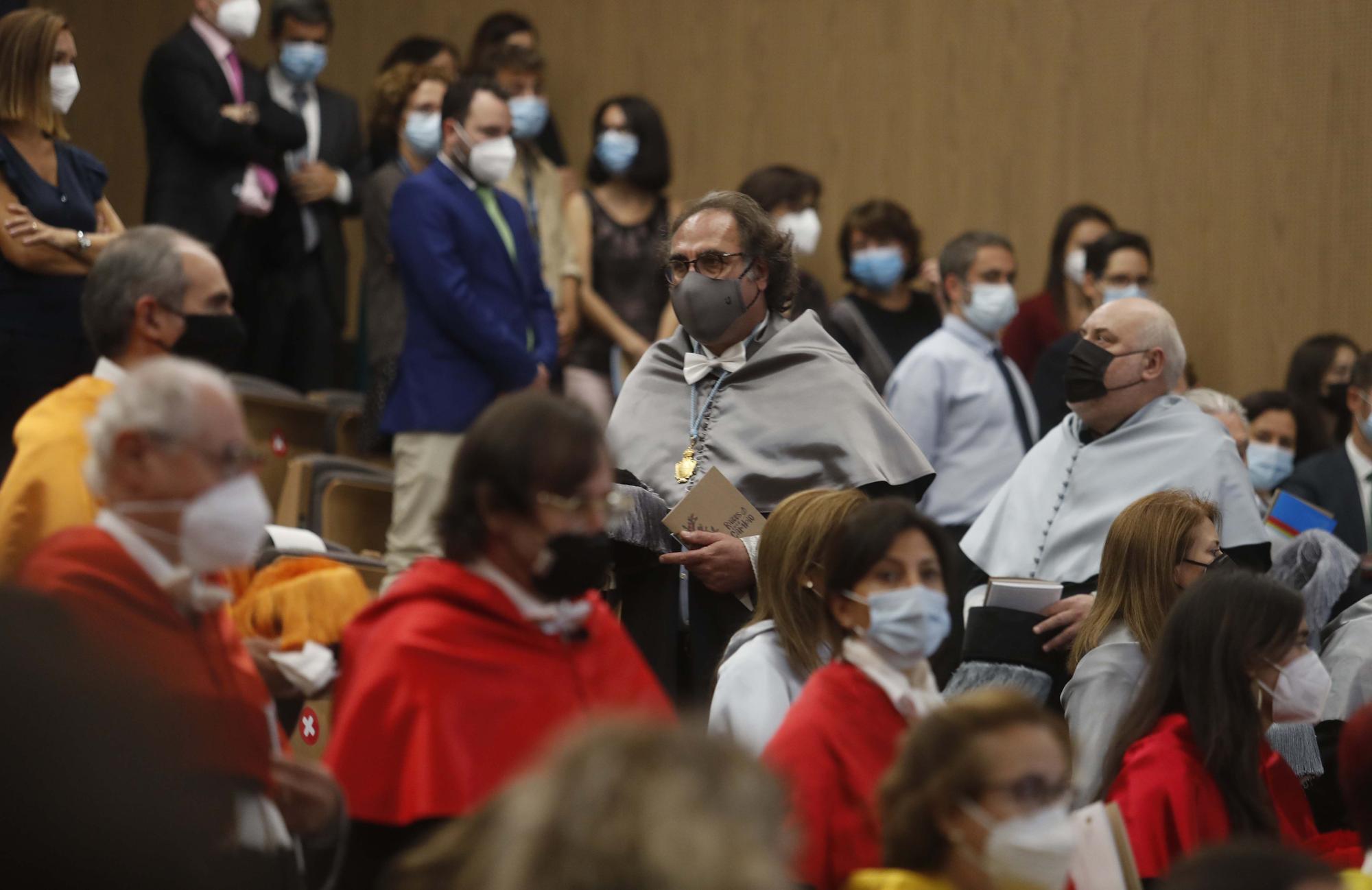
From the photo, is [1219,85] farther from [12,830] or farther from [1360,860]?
[12,830]

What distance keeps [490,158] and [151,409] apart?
4.24 m

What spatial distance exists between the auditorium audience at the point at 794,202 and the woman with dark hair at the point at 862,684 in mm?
4646

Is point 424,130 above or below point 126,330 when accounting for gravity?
above

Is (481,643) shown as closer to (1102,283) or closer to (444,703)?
(444,703)

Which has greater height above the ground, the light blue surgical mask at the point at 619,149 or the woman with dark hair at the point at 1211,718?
the light blue surgical mask at the point at 619,149

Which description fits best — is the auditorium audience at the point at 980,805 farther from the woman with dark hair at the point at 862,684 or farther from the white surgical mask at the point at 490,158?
the white surgical mask at the point at 490,158

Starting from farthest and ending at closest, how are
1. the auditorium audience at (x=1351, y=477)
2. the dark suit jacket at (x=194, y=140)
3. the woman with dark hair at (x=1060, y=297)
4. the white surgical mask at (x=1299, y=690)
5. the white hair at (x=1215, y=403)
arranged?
the woman with dark hair at (x=1060, y=297)
the dark suit jacket at (x=194, y=140)
the auditorium audience at (x=1351, y=477)
the white hair at (x=1215, y=403)
the white surgical mask at (x=1299, y=690)

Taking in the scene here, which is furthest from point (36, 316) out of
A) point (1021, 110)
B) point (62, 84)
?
point (1021, 110)

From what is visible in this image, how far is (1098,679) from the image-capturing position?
15.3 ft

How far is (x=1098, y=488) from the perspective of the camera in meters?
5.53

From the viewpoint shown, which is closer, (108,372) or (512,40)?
(108,372)

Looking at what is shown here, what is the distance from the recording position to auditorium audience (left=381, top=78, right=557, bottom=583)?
7020 mm

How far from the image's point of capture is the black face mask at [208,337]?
14.2ft

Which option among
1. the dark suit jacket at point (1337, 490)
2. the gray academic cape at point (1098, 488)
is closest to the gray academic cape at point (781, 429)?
the gray academic cape at point (1098, 488)
